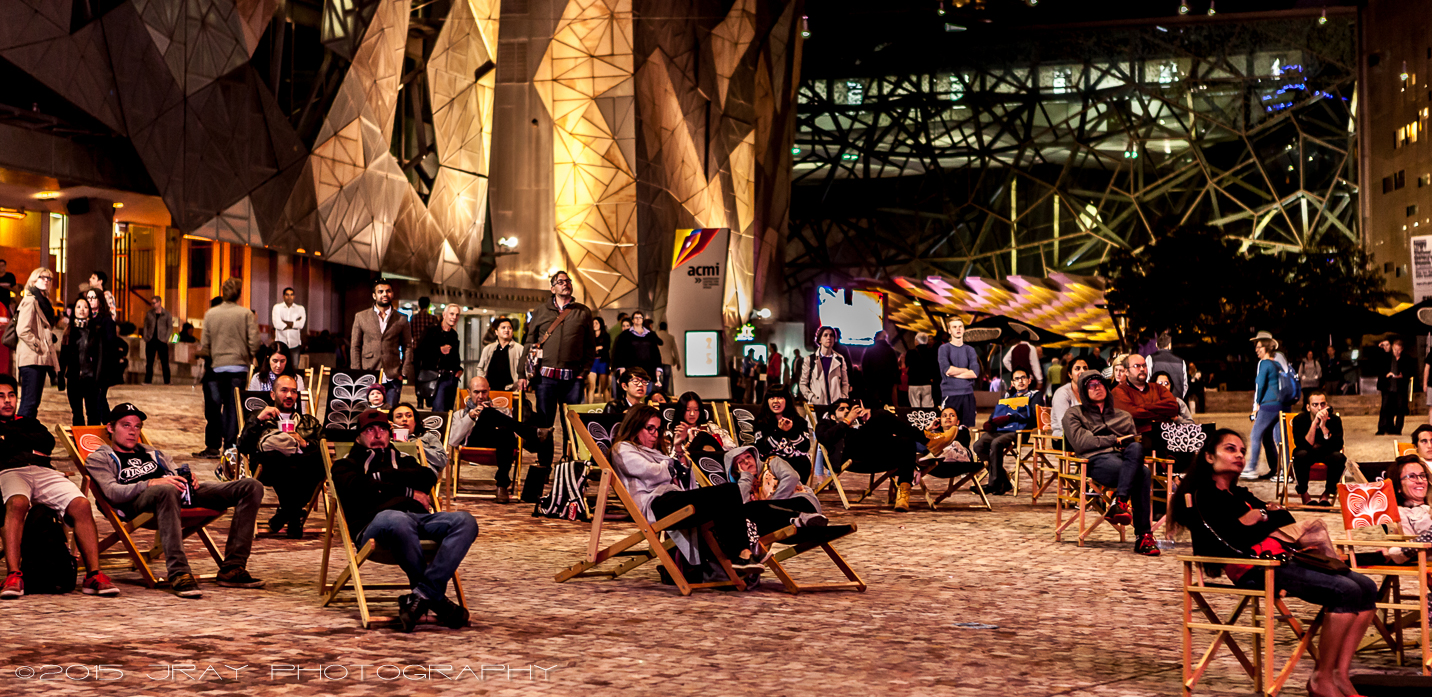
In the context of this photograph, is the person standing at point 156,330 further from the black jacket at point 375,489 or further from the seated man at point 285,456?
the black jacket at point 375,489

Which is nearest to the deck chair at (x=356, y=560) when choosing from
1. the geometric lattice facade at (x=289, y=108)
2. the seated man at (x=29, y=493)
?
the seated man at (x=29, y=493)

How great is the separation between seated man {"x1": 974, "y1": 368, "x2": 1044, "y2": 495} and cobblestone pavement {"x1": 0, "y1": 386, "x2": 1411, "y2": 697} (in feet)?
16.6

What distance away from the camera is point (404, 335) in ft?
47.4

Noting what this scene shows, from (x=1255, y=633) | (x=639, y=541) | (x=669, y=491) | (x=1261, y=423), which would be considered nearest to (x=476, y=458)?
(x=639, y=541)

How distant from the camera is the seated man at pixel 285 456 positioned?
32.2 feet

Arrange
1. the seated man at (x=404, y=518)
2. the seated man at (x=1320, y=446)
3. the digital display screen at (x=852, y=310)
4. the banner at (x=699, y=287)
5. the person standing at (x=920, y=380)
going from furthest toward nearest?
1. the digital display screen at (x=852, y=310)
2. the banner at (x=699, y=287)
3. the person standing at (x=920, y=380)
4. the seated man at (x=1320, y=446)
5. the seated man at (x=404, y=518)

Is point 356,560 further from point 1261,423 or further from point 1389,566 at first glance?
point 1261,423

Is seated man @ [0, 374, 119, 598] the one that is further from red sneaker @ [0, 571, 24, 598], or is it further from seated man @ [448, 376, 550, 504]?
seated man @ [448, 376, 550, 504]

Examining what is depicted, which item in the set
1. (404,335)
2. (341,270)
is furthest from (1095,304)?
(404,335)

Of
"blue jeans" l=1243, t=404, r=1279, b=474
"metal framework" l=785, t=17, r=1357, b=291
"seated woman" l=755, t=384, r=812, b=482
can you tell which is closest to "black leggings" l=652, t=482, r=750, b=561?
"seated woman" l=755, t=384, r=812, b=482

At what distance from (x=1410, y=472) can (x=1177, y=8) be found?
5479cm

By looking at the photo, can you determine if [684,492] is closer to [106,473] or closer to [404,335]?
[106,473]

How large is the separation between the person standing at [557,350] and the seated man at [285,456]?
3217mm

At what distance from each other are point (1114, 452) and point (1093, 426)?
31 cm
